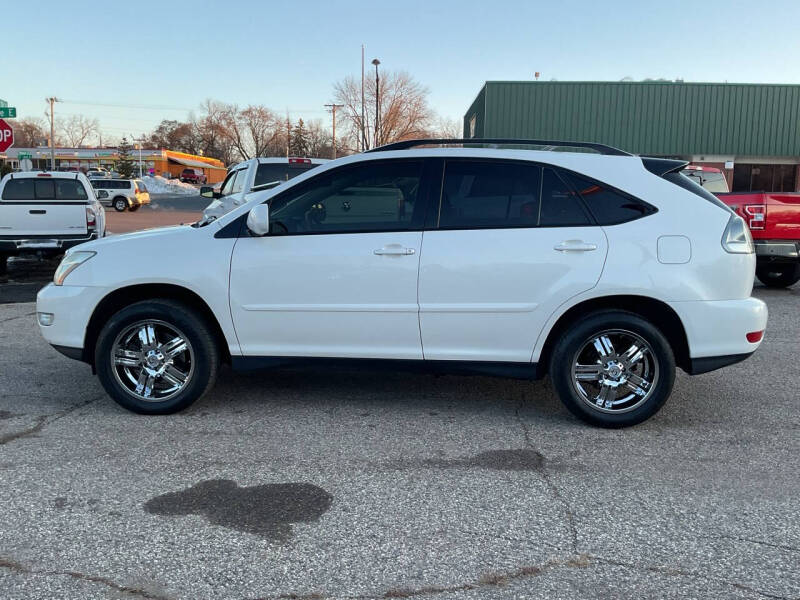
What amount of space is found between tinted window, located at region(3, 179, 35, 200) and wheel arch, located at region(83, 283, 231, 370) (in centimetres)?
873

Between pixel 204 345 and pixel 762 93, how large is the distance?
32.1 m

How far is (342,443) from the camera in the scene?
14.6 ft

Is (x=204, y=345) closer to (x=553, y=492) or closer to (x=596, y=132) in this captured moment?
(x=553, y=492)

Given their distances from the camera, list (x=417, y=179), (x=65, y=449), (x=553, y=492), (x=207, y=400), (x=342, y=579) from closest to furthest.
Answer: (x=342, y=579), (x=553, y=492), (x=65, y=449), (x=417, y=179), (x=207, y=400)

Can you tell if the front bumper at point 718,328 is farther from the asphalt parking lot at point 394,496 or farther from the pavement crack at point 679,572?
the pavement crack at point 679,572

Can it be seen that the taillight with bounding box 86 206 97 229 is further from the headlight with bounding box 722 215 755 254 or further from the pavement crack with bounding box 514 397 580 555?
the headlight with bounding box 722 215 755 254

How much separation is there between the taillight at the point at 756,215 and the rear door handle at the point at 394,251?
7390 millimetres

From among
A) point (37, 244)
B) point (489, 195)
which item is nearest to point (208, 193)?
point (37, 244)

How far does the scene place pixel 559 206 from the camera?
4668mm

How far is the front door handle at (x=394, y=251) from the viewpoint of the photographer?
15.3 feet

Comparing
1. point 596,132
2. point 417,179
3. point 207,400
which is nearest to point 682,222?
point 417,179

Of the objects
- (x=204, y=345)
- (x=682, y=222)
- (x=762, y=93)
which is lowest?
(x=204, y=345)

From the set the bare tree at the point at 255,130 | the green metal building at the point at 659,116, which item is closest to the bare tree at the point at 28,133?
the bare tree at the point at 255,130

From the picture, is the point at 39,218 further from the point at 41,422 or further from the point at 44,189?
the point at 41,422
